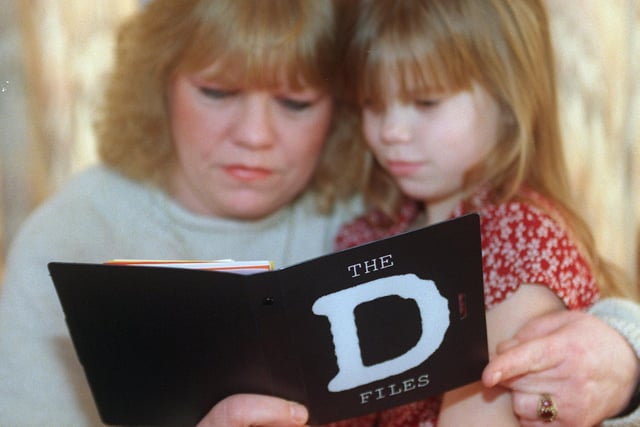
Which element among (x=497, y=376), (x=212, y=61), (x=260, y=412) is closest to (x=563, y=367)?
(x=497, y=376)

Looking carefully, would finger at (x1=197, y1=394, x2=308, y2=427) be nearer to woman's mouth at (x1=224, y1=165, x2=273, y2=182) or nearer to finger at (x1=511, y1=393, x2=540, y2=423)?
finger at (x1=511, y1=393, x2=540, y2=423)

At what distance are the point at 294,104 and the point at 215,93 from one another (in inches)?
5.6

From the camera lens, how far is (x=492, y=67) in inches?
47.4

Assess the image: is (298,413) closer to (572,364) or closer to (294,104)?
(572,364)

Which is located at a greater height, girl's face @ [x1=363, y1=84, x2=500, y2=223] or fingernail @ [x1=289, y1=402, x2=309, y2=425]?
girl's face @ [x1=363, y1=84, x2=500, y2=223]

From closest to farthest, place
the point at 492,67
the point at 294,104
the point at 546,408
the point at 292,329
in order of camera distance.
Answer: the point at 292,329
the point at 546,408
the point at 492,67
the point at 294,104

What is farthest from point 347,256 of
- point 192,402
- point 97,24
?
point 97,24

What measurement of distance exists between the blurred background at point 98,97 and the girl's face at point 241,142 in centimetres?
33

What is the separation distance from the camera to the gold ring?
3.42 ft

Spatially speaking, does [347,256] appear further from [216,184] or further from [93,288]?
[216,184]

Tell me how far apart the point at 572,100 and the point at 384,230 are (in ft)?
2.66

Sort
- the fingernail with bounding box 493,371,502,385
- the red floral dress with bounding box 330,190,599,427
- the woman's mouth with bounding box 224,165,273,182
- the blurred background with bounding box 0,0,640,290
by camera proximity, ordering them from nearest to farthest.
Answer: the fingernail with bounding box 493,371,502,385 < the red floral dress with bounding box 330,190,599,427 < the woman's mouth with bounding box 224,165,273,182 < the blurred background with bounding box 0,0,640,290

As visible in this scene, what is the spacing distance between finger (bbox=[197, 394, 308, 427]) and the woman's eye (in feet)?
1.75

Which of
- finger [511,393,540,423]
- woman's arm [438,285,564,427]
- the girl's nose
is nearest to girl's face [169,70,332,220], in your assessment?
the girl's nose
